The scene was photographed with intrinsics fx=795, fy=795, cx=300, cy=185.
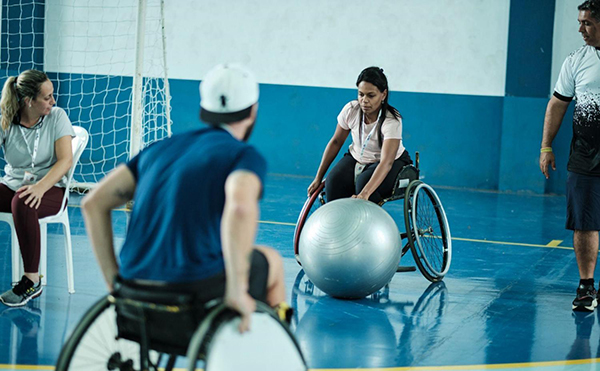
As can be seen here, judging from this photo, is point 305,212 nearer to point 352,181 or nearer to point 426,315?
point 352,181

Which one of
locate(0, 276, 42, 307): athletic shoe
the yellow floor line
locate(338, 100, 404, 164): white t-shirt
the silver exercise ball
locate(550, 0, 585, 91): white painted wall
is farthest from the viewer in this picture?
locate(550, 0, 585, 91): white painted wall

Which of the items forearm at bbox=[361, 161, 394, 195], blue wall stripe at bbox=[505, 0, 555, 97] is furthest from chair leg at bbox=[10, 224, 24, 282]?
blue wall stripe at bbox=[505, 0, 555, 97]

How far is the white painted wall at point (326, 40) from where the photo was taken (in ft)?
29.5

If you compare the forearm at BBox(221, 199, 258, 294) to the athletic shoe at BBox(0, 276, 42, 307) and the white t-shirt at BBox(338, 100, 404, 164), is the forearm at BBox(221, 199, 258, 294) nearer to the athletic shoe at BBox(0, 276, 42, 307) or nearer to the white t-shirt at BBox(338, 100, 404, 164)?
the athletic shoe at BBox(0, 276, 42, 307)

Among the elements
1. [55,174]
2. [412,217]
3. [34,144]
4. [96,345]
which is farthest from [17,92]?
[412,217]

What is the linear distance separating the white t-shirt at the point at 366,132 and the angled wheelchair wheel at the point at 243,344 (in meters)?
2.52

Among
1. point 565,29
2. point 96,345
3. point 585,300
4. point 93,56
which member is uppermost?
point 565,29

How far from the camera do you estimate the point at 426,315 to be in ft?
12.7

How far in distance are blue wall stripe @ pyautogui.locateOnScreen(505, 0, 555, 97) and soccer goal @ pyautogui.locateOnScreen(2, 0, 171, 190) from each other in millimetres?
4090

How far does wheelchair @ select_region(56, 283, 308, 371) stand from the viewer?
73.3 inches

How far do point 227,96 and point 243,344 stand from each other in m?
0.63

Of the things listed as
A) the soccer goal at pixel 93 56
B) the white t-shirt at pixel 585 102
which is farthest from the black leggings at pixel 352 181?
the soccer goal at pixel 93 56

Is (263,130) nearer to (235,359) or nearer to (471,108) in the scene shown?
(471,108)

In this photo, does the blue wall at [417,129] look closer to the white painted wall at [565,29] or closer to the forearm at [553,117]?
the white painted wall at [565,29]
